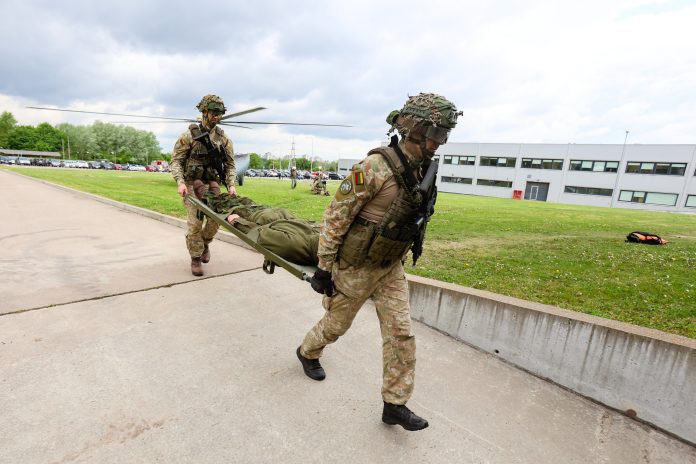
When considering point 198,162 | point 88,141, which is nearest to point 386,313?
point 198,162

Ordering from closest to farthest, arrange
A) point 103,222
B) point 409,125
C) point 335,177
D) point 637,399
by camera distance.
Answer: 1. point 409,125
2. point 637,399
3. point 103,222
4. point 335,177

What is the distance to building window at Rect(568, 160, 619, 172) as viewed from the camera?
38344mm

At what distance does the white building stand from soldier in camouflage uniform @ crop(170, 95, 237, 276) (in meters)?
44.8

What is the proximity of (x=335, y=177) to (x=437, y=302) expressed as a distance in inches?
2468

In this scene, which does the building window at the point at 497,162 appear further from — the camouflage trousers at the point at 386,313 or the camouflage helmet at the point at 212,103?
the camouflage trousers at the point at 386,313

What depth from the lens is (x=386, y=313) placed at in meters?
2.31

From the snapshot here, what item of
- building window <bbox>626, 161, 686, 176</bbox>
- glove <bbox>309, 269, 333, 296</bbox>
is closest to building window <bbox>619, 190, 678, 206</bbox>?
building window <bbox>626, 161, 686, 176</bbox>

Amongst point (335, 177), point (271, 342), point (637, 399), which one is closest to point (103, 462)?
point (271, 342)

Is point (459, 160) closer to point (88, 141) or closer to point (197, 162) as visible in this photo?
point (197, 162)

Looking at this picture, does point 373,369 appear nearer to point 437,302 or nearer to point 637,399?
point 437,302

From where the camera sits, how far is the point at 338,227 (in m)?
2.25

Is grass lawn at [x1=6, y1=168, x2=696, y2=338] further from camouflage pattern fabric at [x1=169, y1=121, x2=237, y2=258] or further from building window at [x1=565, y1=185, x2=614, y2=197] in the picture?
building window at [x1=565, y1=185, x2=614, y2=197]

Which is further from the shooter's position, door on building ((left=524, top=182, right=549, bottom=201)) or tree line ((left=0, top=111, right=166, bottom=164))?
tree line ((left=0, top=111, right=166, bottom=164))

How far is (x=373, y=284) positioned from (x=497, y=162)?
162 feet
